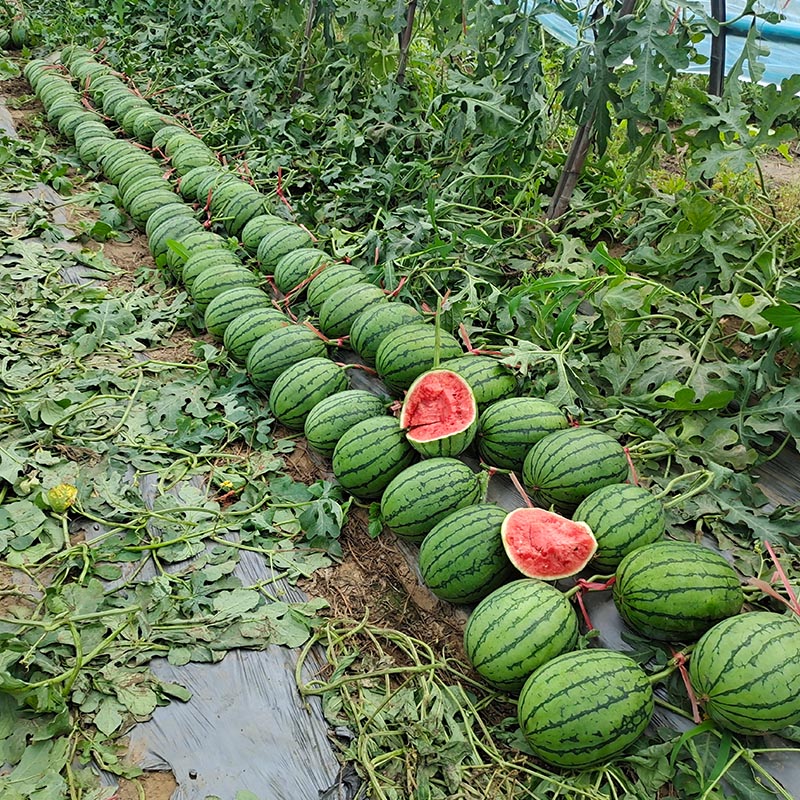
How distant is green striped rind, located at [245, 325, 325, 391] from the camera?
125 inches

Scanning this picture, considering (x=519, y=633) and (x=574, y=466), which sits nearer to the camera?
(x=519, y=633)

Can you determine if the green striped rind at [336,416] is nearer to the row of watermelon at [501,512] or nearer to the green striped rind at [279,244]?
the row of watermelon at [501,512]

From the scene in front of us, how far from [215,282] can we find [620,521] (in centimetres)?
231

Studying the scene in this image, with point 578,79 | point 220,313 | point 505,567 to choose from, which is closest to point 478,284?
point 578,79

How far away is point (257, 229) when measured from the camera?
4.02 metres

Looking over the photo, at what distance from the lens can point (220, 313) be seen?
11.4 feet

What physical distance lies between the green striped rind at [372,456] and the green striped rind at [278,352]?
61 cm

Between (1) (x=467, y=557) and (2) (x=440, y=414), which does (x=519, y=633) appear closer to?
(1) (x=467, y=557)

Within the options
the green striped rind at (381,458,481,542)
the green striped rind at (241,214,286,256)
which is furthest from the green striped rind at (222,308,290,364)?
the green striped rind at (381,458,481,542)

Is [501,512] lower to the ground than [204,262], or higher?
higher

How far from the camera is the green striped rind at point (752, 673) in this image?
1.81 metres

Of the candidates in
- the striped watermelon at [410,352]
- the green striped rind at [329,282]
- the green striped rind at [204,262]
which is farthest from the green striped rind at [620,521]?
the green striped rind at [204,262]

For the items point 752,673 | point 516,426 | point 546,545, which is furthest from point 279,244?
point 752,673

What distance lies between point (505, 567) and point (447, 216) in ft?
7.36
